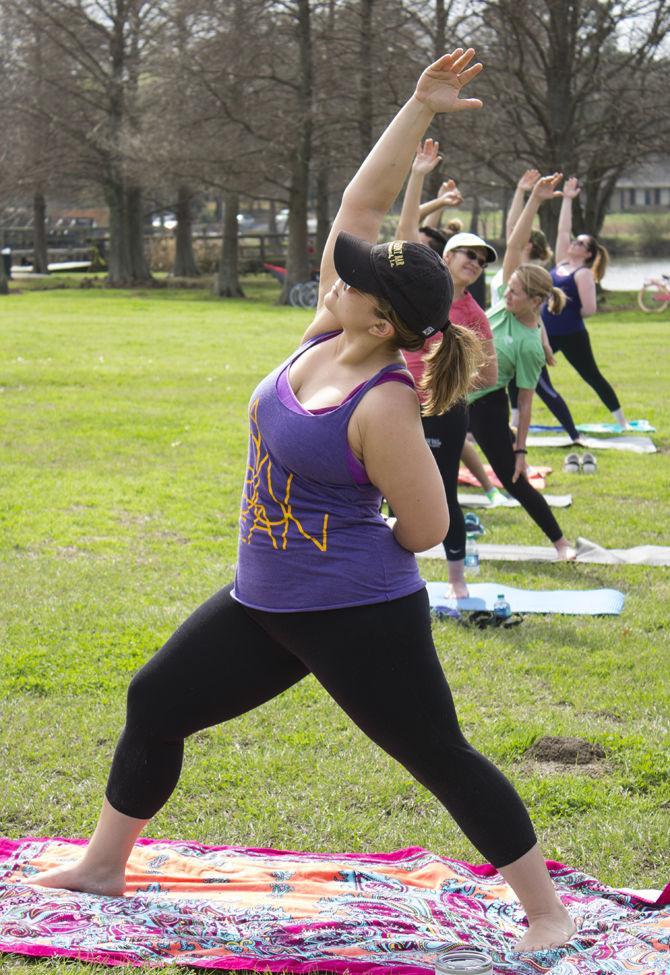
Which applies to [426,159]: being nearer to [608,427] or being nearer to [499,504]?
[499,504]

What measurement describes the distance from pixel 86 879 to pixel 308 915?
25.0 inches

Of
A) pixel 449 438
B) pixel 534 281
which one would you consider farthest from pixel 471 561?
pixel 534 281

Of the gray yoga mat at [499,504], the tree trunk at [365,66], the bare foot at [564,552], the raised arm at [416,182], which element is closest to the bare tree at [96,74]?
the tree trunk at [365,66]

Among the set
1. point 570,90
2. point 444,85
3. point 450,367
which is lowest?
point 450,367

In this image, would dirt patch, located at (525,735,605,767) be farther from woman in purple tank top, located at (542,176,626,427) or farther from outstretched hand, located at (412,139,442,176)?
woman in purple tank top, located at (542,176,626,427)

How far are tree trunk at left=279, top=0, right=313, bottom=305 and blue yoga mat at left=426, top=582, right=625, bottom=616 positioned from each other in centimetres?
2601

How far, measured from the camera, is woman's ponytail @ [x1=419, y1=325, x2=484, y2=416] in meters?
3.07

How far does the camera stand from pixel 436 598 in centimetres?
664

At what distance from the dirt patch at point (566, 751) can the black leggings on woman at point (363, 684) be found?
1.62 m

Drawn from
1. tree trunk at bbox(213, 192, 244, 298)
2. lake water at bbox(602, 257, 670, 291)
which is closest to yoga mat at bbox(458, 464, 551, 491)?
lake water at bbox(602, 257, 670, 291)

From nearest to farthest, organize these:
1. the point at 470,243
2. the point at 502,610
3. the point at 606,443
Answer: the point at 502,610
the point at 470,243
the point at 606,443

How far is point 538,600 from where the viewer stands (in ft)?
22.1

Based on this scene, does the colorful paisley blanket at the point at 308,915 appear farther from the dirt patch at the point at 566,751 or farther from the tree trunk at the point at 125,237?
the tree trunk at the point at 125,237

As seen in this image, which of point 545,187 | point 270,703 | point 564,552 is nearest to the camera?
point 270,703
